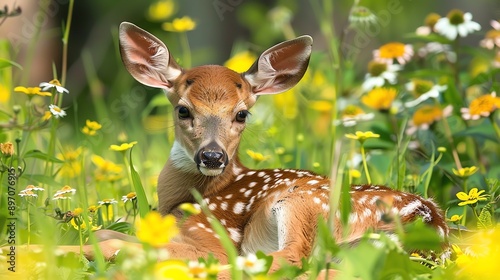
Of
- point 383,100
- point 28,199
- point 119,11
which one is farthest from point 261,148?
point 119,11

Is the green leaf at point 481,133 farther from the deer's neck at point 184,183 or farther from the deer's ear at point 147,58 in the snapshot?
the deer's ear at point 147,58

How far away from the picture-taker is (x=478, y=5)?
34.3 feet

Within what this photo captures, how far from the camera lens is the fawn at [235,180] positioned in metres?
3.81

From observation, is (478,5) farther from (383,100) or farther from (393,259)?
(393,259)

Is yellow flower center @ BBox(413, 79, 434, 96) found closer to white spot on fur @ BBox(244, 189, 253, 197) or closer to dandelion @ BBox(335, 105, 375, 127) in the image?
dandelion @ BBox(335, 105, 375, 127)

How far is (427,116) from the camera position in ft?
18.2

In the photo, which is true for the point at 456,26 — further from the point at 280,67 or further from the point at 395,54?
the point at 280,67

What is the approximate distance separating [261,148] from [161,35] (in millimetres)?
5438

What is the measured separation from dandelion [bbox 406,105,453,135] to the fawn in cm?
116

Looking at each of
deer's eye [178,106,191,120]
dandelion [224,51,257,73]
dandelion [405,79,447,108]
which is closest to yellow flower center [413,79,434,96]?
dandelion [405,79,447,108]

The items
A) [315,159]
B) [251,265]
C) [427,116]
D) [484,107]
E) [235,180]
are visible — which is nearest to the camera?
[251,265]

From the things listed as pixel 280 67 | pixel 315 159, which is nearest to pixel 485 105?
pixel 280 67

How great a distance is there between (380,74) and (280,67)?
128 centimetres

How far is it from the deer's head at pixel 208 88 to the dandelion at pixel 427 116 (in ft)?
3.82
